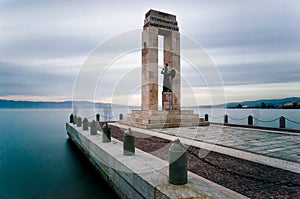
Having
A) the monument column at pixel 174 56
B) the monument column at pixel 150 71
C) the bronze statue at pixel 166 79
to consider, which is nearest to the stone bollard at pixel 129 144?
the monument column at pixel 150 71

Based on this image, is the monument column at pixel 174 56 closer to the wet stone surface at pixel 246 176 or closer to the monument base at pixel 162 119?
the monument base at pixel 162 119

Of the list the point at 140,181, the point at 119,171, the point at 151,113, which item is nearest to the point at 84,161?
the point at 151,113

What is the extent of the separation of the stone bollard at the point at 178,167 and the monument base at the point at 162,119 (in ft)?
27.6

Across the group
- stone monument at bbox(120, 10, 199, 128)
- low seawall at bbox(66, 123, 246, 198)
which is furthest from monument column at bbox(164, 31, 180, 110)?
low seawall at bbox(66, 123, 246, 198)

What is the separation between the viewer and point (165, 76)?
14.5 metres

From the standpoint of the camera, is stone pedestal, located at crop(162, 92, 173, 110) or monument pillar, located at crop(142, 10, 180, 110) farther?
stone pedestal, located at crop(162, 92, 173, 110)

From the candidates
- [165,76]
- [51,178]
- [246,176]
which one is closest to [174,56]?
[165,76]

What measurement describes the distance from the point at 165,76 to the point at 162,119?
3.21 meters

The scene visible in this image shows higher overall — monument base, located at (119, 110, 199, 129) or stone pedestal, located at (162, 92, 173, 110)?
stone pedestal, located at (162, 92, 173, 110)

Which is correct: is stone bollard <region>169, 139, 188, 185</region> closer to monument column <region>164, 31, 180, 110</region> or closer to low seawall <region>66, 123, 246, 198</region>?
low seawall <region>66, 123, 246, 198</region>

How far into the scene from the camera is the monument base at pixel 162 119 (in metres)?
12.5

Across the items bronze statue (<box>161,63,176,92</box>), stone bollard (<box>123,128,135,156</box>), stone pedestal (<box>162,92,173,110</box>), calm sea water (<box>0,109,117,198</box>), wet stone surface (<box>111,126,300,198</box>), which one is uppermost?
bronze statue (<box>161,63,176,92</box>)

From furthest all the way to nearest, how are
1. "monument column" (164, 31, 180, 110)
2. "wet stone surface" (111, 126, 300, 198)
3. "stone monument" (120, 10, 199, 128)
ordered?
"monument column" (164, 31, 180, 110), "stone monument" (120, 10, 199, 128), "wet stone surface" (111, 126, 300, 198)

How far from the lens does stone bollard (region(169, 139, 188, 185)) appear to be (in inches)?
137
